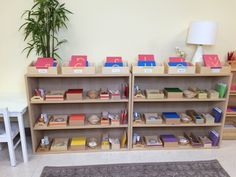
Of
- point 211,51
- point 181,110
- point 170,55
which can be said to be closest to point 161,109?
point 181,110

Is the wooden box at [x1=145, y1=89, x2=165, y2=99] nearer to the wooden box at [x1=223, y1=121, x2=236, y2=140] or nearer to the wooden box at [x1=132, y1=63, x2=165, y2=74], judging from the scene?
the wooden box at [x1=132, y1=63, x2=165, y2=74]

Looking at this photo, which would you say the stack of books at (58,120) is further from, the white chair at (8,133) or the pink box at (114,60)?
the pink box at (114,60)

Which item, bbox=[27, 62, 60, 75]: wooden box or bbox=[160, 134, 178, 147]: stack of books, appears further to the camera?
bbox=[160, 134, 178, 147]: stack of books

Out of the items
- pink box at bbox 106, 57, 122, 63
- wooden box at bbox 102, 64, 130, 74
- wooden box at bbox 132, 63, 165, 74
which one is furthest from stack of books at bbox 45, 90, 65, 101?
wooden box at bbox 132, 63, 165, 74

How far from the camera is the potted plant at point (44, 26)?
223 cm

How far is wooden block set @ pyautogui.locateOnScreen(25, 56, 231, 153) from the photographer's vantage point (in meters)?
2.34

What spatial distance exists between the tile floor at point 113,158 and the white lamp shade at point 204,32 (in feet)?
4.15

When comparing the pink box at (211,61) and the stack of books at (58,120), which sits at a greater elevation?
the pink box at (211,61)

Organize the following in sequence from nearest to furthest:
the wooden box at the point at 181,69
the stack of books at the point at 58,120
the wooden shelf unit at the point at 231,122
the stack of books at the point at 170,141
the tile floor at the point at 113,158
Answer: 1. the tile floor at the point at 113,158
2. the wooden box at the point at 181,69
3. the stack of books at the point at 58,120
4. the stack of books at the point at 170,141
5. the wooden shelf unit at the point at 231,122

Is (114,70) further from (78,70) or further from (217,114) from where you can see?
(217,114)

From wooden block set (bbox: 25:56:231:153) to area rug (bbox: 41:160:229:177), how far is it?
0.30 meters

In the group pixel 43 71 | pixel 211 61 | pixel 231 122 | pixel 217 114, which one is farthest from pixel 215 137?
Result: pixel 43 71

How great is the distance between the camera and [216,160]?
236 cm

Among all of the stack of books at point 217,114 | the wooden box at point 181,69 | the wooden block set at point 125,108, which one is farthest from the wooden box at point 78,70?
the stack of books at point 217,114
